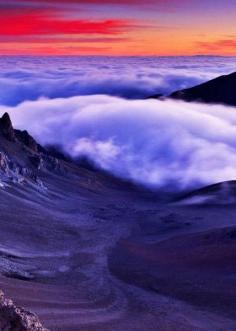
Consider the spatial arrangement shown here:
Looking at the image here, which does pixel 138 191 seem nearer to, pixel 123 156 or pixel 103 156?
pixel 103 156

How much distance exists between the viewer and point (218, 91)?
130125 mm

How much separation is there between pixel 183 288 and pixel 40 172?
107 feet

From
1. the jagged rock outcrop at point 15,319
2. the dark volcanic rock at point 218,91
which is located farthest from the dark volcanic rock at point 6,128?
the dark volcanic rock at point 218,91

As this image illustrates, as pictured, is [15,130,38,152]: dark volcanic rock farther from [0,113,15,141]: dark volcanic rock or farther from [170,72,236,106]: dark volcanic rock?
[170,72,236,106]: dark volcanic rock

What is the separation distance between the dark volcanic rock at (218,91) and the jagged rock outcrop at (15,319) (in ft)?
380

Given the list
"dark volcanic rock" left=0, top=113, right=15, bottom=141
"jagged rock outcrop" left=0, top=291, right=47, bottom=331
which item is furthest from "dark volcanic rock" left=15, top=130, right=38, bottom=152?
"jagged rock outcrop" left=0, top=291, right=47, bottom=331

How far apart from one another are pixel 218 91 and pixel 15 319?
12222 cm

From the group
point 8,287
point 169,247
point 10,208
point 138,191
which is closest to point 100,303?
point 8,287

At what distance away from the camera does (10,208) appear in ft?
141

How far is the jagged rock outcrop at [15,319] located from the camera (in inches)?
458

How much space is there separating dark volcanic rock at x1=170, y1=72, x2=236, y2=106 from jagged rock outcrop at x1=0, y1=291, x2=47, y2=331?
115879 millimetres

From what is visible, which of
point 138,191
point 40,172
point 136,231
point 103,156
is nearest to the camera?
point 136,231

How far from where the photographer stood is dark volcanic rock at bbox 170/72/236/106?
125912 millimetres

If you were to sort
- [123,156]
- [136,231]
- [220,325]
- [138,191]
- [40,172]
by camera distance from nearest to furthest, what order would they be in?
[220,325], [136,231], [40,172], [138,191], [123,156]
